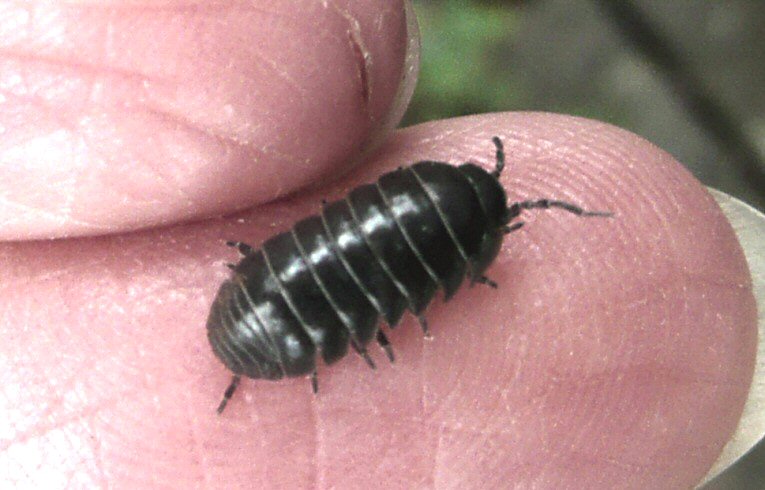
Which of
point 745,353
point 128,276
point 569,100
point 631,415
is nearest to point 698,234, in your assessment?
point 745,353

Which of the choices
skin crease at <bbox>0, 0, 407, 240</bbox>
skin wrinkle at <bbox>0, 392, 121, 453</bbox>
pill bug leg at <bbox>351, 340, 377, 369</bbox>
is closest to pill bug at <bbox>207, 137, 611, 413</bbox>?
pill bug leg at <bbox>351, 340, 377, 369</bbox>

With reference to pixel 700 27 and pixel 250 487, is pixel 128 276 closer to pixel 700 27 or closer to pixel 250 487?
pixel 250 487

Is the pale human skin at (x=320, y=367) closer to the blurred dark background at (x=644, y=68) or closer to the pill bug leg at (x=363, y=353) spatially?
the pill bug leg at (x=363, y=353)

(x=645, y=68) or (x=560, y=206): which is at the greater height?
(x=560, y=206)

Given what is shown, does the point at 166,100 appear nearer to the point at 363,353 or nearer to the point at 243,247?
the point at 243,247

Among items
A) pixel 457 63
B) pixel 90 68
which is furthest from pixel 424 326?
pixel 457 63

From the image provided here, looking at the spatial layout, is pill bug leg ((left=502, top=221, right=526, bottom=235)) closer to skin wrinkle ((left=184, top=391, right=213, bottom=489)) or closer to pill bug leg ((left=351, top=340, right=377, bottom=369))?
pill bug leg ((left=351, top=340, right=377, bottom=369))
